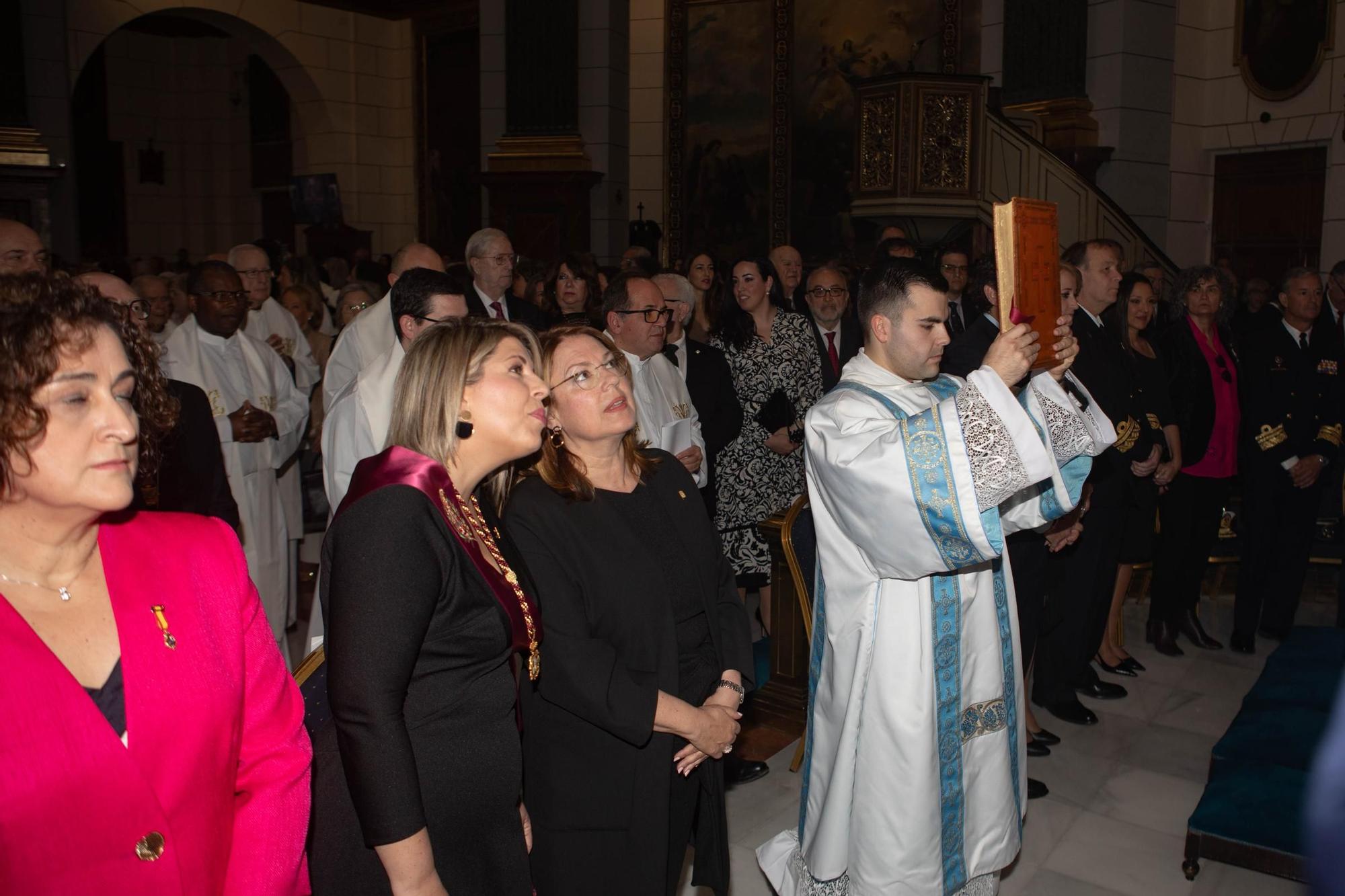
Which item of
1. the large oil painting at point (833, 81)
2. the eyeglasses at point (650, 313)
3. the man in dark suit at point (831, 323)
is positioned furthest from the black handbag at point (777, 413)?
the large oil painting at point (833, 81)

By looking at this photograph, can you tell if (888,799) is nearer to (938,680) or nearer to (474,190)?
(938,680)

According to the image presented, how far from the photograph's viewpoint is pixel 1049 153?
31.1 ft

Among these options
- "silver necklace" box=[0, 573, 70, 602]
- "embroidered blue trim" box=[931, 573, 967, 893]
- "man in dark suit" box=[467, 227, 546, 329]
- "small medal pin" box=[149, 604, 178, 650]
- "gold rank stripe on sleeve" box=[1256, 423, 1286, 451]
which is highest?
"man in dark suit" box=[467, 227, 546, 329]

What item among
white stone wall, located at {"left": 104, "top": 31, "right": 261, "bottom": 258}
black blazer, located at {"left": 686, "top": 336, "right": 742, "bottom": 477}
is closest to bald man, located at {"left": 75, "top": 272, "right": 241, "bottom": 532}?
black blazer, located at {"left": 686, "top": 336, "right": 742, "bottom": 477}

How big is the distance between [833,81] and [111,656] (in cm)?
1320

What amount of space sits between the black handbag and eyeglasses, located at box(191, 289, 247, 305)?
95.4 inches

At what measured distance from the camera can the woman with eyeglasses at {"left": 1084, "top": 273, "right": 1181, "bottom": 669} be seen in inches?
198

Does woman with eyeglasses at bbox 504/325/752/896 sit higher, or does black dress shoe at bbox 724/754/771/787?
woman with eyeglasses at bbox 504/325/752/896

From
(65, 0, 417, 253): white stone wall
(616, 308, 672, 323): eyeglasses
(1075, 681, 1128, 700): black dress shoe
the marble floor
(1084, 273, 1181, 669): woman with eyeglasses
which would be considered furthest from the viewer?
(65, 0, 417, 253): white stone wall

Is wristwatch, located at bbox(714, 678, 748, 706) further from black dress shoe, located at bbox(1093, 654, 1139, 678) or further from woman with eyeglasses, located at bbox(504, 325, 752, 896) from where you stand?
black dress shoe, located at bbox(1093, 654, 1139, 678)

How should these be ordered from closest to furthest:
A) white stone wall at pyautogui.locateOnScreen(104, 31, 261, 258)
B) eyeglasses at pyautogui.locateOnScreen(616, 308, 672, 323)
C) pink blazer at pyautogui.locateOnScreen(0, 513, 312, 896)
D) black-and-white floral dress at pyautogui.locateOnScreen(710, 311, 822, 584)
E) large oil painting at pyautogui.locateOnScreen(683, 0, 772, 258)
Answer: pink blazer at pyautogui.locateOnScreen(0, 513, 312, 896)
eyeglasses at pyautogui.locateOnScreen(616, 308, 672, 323)
black-and-white floral dress at pyautogui.locateOnScreen(710, 311, 822, 584)
large oil painting at pyautogui.locateOnScreen(683, 0, 772, 258)
white stone wall at pyautogui.locateOnScreen(104, 31, 261, 258)

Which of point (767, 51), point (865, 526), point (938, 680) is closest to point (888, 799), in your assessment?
point (938, 680)

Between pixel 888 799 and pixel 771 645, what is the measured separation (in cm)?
179

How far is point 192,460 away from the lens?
331cm
